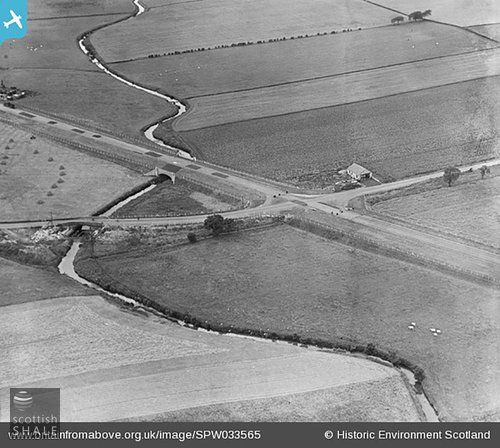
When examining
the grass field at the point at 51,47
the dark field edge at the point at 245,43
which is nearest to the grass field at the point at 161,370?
the grass field at the point at 51,47

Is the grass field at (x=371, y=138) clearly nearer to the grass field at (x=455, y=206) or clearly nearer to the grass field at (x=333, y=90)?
the grass field at (x=333, y=90)

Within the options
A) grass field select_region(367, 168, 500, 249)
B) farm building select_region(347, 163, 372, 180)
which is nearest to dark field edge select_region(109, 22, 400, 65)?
farm building select_region(347, 163, 372, 180)

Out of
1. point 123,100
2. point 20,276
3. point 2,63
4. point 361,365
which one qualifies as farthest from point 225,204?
point 2,63

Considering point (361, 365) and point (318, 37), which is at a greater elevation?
point (318, 37)

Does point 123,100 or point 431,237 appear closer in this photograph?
point 431,237

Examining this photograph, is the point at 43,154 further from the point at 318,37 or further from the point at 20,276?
the point at 318,37
